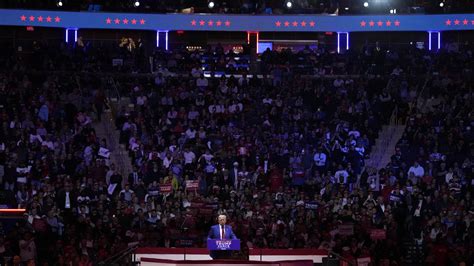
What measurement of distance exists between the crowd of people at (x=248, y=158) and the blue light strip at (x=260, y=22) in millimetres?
2322

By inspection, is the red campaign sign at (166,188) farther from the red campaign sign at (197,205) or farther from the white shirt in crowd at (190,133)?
→ the white shirt in crowd at (190,133)

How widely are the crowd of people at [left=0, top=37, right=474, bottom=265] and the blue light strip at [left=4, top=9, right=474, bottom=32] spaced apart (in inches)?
91.4

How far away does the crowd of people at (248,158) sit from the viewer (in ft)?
90.5

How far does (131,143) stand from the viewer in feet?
117

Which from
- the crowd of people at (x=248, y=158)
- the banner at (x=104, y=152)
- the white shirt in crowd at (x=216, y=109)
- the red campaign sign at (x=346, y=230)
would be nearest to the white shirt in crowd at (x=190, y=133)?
the crowd of people at (x=248, y=158)

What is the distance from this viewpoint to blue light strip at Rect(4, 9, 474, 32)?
47562mm

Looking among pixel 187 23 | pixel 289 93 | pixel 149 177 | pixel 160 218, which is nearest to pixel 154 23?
pixel 187 23

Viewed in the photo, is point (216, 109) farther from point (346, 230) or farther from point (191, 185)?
point (346, 230)

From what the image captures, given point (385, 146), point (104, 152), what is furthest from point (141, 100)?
point (385, 146)

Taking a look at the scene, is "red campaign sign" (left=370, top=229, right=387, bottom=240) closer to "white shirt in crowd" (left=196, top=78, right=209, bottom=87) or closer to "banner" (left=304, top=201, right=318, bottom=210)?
"banner" (left=304, top=201, right=318, bottom=210)

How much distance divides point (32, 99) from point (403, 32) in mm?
18695

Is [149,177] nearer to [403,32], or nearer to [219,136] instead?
[219,136]

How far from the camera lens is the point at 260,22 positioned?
48031mm


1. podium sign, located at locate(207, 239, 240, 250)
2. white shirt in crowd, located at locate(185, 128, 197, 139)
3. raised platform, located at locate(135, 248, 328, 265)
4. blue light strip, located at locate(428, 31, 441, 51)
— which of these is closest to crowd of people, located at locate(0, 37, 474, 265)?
white shirt in crowd, located at locate(185, 128, 197, 139)
